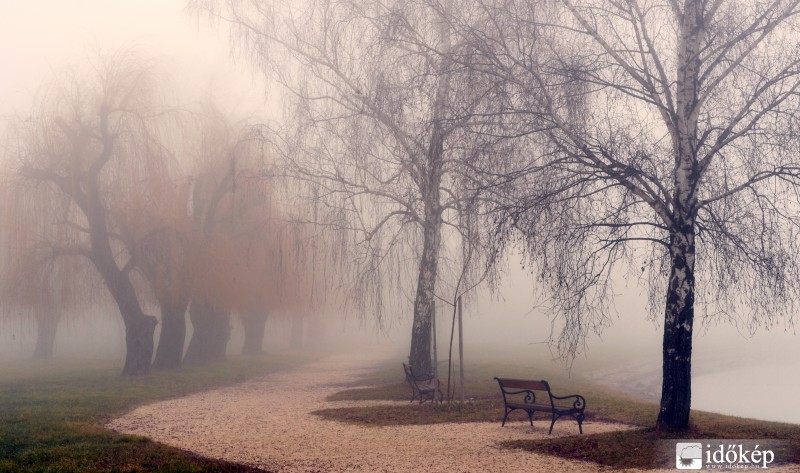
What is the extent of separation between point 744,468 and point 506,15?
6949 mm

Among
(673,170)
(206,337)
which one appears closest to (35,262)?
(206,337)

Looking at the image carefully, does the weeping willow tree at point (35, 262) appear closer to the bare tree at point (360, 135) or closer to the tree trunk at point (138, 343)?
the tree trunk at point (138, 343)

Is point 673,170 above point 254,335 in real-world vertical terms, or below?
above

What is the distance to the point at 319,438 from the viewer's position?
11195mm

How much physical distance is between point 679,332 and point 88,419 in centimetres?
1020

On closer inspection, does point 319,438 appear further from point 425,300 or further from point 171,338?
point 171,338

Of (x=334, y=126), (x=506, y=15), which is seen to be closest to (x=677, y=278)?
(x=506, y=15)

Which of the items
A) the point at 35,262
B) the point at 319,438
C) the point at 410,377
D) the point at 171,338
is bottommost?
the point at 319,438

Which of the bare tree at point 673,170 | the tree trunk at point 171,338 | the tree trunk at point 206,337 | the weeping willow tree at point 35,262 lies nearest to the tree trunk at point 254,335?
the tree trunk at point 206,337

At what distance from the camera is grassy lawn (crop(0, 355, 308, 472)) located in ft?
29.2

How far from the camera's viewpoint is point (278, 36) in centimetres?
1855

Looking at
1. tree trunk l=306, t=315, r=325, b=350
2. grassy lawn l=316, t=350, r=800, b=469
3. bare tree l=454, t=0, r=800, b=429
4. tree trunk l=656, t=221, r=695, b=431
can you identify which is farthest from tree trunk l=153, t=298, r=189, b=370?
tree trunk l=306, t=315, r=325, b=350

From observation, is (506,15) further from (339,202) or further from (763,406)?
(763,406)

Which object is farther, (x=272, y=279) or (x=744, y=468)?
(x=272, y=279)
